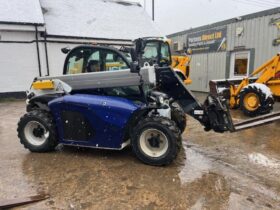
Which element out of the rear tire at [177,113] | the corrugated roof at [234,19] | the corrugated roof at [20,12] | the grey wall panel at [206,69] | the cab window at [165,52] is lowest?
the rear tire at [177,113]

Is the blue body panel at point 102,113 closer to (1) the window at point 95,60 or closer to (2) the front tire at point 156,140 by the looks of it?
(2) the front tire at point 156,140

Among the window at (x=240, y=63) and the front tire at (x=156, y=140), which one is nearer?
the front tire at (x=156, y=140)

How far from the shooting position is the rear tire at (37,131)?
17.1ft

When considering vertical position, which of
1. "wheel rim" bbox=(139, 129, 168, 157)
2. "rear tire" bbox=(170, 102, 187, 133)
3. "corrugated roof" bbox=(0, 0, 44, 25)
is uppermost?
"corrugated roof" bbox=(0, 0, 44, 25)

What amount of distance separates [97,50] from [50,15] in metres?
12.8

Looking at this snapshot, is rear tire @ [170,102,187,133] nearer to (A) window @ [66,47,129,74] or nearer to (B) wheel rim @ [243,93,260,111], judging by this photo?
(A) window @ [66,47,129,74]

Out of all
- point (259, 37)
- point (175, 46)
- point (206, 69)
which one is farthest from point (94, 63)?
point (175, 46)

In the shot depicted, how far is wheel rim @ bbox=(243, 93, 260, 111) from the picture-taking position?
8.48 meters

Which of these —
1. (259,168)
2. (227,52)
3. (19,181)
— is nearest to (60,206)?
(19,181)

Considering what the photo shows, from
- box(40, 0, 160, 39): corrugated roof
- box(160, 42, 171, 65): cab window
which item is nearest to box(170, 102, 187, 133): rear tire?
box(160, 42, 171, 65): cab window

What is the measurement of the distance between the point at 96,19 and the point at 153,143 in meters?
15.1

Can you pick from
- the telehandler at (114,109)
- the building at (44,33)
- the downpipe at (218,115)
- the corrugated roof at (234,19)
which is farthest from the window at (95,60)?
the building at (44,33)

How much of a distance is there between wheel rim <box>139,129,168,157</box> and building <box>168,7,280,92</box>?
9261 millimetres

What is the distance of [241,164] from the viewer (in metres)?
4.80
